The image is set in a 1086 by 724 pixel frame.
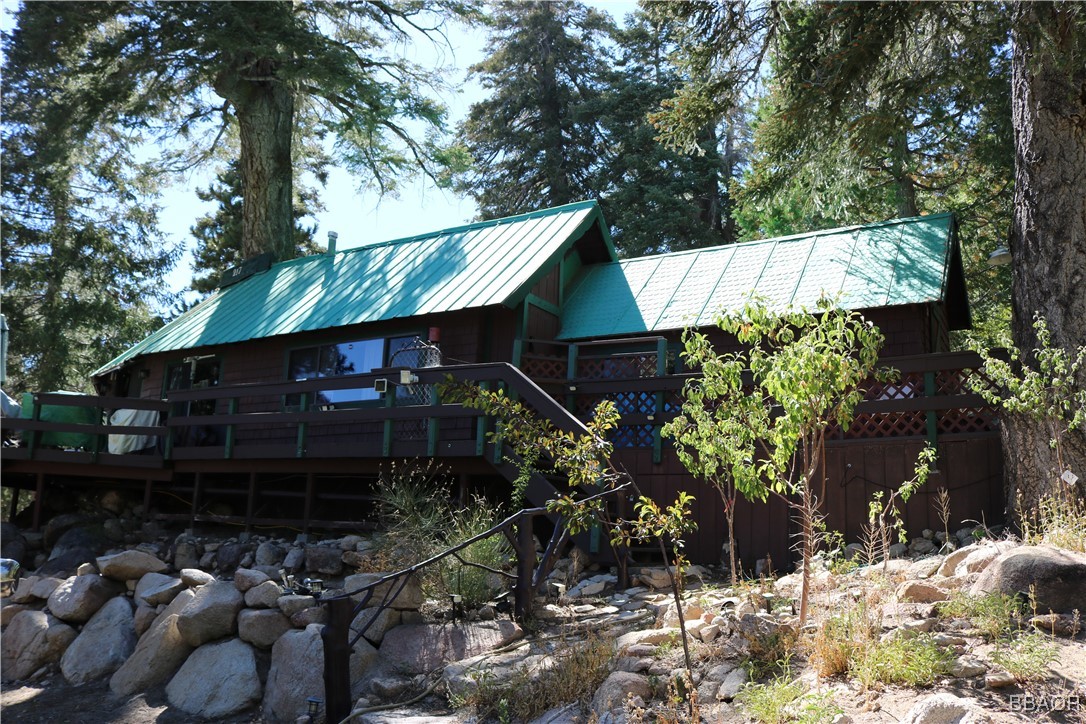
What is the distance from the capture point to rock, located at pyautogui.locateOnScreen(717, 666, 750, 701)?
5699mm

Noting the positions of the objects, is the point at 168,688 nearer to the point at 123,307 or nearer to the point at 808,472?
the point at 808,472

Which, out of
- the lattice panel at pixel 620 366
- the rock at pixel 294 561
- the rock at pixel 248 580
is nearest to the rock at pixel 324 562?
the rock at pixel 294 561

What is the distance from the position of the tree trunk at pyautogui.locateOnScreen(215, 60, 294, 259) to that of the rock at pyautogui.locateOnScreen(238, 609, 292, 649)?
14.0m

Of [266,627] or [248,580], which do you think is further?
[248,580]

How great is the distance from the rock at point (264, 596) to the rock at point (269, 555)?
2.27 meters

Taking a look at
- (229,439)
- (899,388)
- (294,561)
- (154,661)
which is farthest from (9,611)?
(899,388)

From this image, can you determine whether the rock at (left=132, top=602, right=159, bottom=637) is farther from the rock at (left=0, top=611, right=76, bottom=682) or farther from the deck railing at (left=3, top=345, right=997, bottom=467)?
the deck railing at (left=3, top=345, right=997, bottom=467)

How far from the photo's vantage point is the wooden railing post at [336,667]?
6871 millimetres

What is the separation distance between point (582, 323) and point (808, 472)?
8597 millimetres

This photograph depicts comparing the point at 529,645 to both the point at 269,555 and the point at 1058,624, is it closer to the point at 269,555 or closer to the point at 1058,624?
the point at 1058,624

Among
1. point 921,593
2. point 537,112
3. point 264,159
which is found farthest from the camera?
point 537,112

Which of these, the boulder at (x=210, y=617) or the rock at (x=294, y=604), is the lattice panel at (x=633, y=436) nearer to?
the rock at (x=294, y=604)

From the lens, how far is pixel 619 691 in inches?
233

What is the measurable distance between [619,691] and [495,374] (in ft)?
18.8
